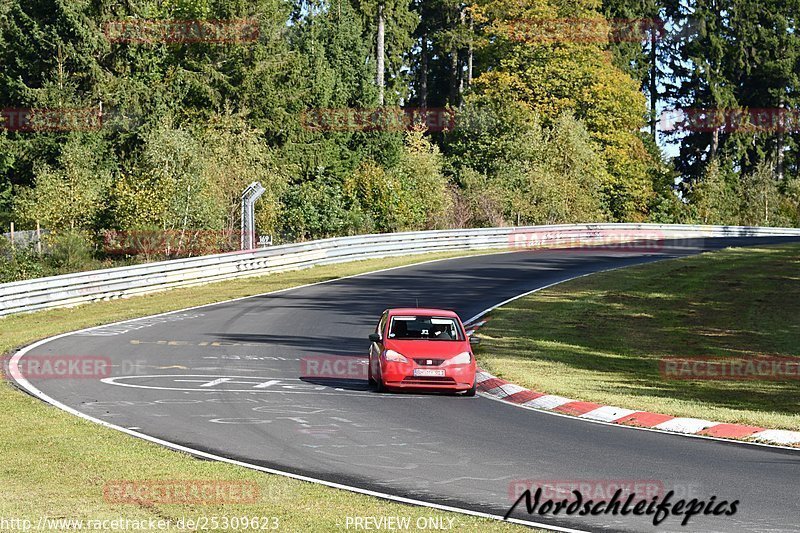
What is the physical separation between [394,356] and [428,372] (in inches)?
24.9

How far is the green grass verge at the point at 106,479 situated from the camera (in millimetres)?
10312

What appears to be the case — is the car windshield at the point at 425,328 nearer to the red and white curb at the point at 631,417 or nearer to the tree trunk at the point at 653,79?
the red and white curb at the point at 631,417

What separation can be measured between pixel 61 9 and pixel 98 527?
60.2 meters

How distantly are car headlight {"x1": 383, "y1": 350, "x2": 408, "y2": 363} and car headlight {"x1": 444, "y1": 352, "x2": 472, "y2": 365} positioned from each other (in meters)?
0.72

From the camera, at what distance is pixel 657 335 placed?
28047 millimetres

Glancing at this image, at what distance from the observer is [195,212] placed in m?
Answer: 45.8

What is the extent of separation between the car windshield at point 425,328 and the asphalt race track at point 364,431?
1.16 metres

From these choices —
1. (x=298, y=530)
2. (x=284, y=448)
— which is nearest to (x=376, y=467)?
(x=284, y=448)

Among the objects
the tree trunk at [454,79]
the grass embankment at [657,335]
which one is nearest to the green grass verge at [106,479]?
the grass embankment at [657,335]

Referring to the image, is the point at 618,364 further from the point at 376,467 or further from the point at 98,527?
the point at 98,527

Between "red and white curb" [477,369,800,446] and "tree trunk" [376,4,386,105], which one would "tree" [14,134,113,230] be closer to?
"tree trunk" [376,4,386,105]

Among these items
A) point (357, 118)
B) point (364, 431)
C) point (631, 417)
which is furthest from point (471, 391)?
point (357, 118)

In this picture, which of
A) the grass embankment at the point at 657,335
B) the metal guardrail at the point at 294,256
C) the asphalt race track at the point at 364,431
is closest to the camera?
the asphalt race track at the point at 364,431

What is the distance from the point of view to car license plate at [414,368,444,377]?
18.7m
